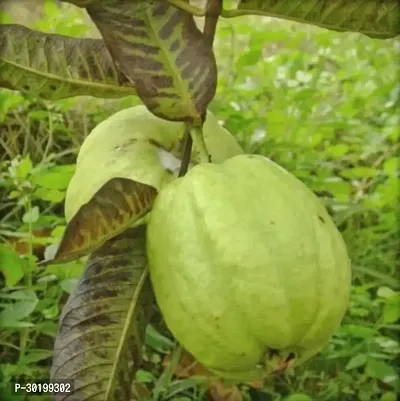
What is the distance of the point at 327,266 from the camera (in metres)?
0.35

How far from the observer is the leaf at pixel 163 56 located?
1.24 ft

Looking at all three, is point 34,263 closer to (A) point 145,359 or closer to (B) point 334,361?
(A) point 145,359

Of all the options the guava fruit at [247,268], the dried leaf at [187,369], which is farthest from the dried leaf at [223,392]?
the guava fruit at [247,268]

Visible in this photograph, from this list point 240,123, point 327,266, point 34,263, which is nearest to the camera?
point 327,266

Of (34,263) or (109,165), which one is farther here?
(34,263)

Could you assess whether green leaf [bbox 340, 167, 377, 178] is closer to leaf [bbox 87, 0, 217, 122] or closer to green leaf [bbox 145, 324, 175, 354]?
green leaf [bbox 145, 324, 175, 354]

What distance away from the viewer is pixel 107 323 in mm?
395

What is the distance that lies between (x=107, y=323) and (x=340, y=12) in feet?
0.72

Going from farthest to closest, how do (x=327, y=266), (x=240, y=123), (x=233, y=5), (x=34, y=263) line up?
(x=240, y=123) < (x=34, y=263) < (x=233, y=5) < (x=327, y=266)

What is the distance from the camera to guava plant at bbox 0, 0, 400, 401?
345 millimetres

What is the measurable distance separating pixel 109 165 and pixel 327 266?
0.13 m

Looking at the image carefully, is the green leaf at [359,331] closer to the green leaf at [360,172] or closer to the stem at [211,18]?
the green leaf at [360,172]

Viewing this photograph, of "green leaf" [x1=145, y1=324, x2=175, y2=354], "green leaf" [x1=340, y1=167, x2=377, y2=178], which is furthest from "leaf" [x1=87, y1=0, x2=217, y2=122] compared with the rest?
"green leaf" [x1=340, y1=167, x2=377, y2=178]

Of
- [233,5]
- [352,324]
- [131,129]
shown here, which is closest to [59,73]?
[131,129]
